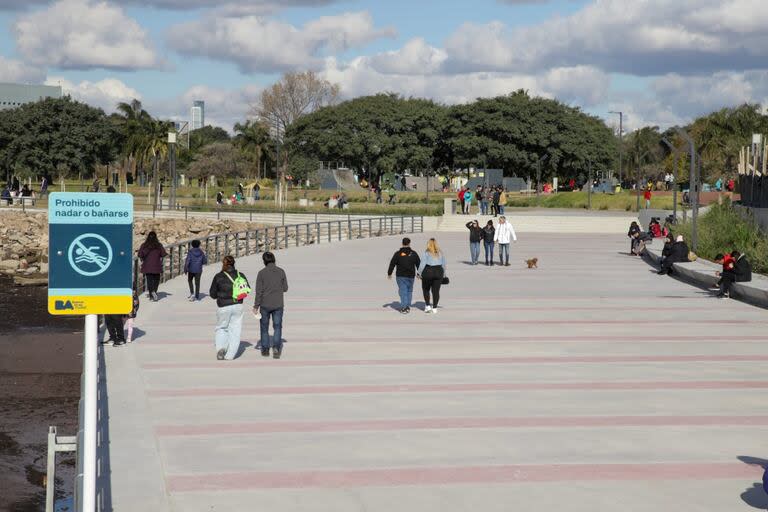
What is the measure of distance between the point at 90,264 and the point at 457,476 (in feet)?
14.1

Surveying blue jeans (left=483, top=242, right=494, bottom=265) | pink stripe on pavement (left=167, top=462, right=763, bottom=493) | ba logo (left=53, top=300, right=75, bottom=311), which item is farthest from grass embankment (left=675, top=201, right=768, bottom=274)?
ba logo (left=53, top=300, right=75, bottom=311)

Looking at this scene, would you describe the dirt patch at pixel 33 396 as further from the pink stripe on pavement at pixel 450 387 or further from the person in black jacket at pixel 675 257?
the person in black jacket at pixel 675 257

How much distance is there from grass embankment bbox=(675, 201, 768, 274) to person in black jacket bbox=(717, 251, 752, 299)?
3.81m

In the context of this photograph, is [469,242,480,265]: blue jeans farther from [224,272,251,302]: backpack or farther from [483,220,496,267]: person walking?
[224,272,251,302]: backpack

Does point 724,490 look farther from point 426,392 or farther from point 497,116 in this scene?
point 497,116

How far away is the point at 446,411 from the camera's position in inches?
466

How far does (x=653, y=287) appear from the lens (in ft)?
→ 85.8

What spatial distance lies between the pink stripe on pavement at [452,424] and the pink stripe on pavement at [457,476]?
157 centimetres

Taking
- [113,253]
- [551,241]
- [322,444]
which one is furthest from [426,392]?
[551,241]

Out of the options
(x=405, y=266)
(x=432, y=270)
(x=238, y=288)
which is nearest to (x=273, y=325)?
(x=238, y=288)

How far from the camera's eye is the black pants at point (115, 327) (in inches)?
620

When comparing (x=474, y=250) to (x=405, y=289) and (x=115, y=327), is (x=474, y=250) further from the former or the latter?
(x=115, y=327)

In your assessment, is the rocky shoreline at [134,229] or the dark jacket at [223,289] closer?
the dark jacket at [223,289]

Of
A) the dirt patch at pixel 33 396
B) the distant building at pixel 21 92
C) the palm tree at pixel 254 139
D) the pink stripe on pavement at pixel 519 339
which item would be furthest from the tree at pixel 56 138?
the distant building at pixel 21 92
